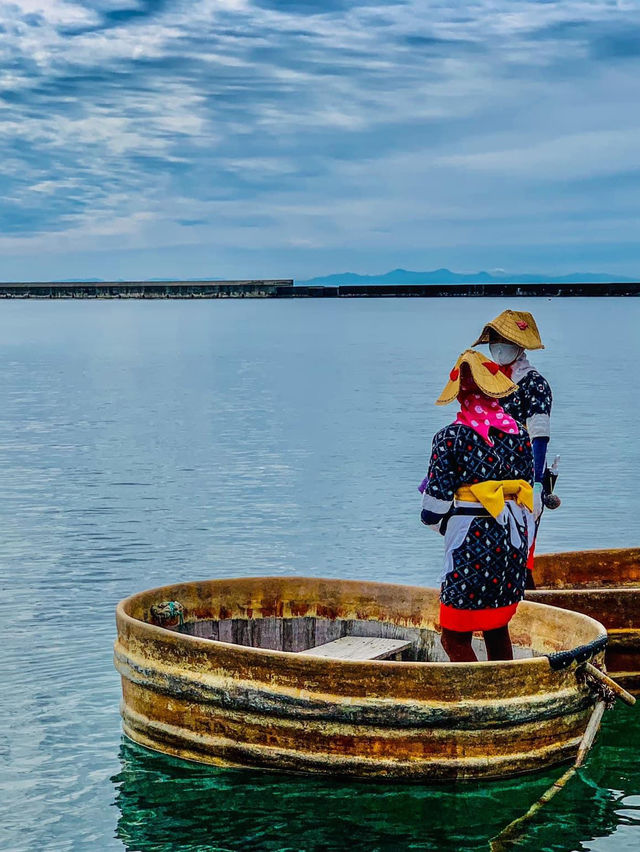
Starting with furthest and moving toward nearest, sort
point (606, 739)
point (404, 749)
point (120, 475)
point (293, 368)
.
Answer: point (293, 368), point (120, 475), point (606, 739), point (404, 749)

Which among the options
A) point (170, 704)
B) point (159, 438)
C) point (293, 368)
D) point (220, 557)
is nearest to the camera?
point (170, 704)

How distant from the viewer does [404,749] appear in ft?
27.4

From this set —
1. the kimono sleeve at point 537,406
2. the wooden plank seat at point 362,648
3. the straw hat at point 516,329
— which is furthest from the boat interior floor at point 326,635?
the straw hat at point 516,329

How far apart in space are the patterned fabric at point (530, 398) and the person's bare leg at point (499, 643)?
6.80 feet

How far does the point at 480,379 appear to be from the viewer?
837 cm

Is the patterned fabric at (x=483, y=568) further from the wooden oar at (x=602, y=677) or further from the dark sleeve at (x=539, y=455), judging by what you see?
the dark sleeve at (x=539, y=455)

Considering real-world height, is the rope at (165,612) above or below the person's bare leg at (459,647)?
below

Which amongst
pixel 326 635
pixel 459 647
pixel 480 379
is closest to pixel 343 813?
pixel 459 647

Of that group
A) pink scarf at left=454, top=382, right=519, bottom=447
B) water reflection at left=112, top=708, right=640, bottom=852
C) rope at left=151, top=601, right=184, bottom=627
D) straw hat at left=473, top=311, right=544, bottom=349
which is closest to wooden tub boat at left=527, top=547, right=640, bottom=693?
water reflection at left=112, top=708, right=640, bottom=852

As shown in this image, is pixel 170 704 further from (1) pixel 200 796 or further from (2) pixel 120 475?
(2) pixel 120 475

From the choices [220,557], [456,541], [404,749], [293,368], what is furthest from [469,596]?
[293,368]

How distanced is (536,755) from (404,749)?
851mm

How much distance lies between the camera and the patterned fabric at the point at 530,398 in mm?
10266

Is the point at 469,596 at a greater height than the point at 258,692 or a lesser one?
greater
